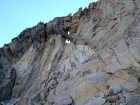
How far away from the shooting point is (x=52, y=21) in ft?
138

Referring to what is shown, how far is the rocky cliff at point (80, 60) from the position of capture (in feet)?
58.2

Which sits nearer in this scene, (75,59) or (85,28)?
(75,59)

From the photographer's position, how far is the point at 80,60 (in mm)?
27234

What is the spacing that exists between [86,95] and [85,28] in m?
20.7

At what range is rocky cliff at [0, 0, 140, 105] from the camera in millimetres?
17750

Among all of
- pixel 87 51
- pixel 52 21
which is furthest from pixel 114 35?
pixel 52 21

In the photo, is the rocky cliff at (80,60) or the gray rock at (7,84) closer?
the rocky cliff at (80,60)

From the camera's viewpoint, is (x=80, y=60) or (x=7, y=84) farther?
(x=7, y=84)

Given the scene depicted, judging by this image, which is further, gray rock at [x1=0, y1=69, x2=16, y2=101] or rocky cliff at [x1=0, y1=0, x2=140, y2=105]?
gray rock at [x1=0, y1=69, x2=16, y2=101]

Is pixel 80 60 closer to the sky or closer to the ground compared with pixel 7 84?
closer to the sky

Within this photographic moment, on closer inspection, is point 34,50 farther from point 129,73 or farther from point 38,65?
point 129,73

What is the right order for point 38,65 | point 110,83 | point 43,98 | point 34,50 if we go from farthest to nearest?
point 34,50 < point 38,65 < point 43,98 < point 110,83

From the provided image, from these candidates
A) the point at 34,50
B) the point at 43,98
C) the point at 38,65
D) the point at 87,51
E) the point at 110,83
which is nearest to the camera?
the point at 110,83

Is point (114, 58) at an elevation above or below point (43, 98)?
above
